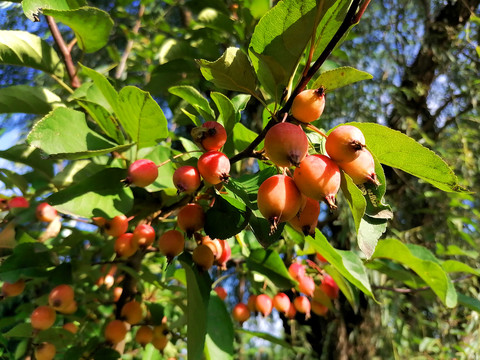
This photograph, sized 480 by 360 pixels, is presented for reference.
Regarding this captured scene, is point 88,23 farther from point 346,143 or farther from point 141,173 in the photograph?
point 346,143

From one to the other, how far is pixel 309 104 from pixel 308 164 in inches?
3.3

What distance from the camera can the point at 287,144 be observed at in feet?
1.50

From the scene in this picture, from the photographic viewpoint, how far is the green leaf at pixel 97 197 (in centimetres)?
71

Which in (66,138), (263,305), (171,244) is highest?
(66,138)

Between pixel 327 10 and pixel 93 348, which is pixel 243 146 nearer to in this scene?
pixel 327 10

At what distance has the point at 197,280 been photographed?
70 centimetres

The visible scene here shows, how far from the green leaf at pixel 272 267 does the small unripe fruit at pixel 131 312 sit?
12.0 inches

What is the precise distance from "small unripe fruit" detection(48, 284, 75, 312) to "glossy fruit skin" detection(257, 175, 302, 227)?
629mm

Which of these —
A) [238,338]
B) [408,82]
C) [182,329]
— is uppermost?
[408,82]

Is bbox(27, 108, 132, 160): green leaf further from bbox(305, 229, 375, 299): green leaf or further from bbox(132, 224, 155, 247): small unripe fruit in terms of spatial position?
bbox(305, 229, 375, 299): green leaf

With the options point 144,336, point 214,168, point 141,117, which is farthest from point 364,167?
point 144,336

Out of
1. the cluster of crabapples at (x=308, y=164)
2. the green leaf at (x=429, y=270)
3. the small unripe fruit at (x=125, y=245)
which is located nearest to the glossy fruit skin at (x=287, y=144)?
the cluster of crabapples at (x=308, y=164)

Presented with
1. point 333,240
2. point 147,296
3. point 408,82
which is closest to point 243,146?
point 147,296

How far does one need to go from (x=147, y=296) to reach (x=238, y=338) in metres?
0.96
